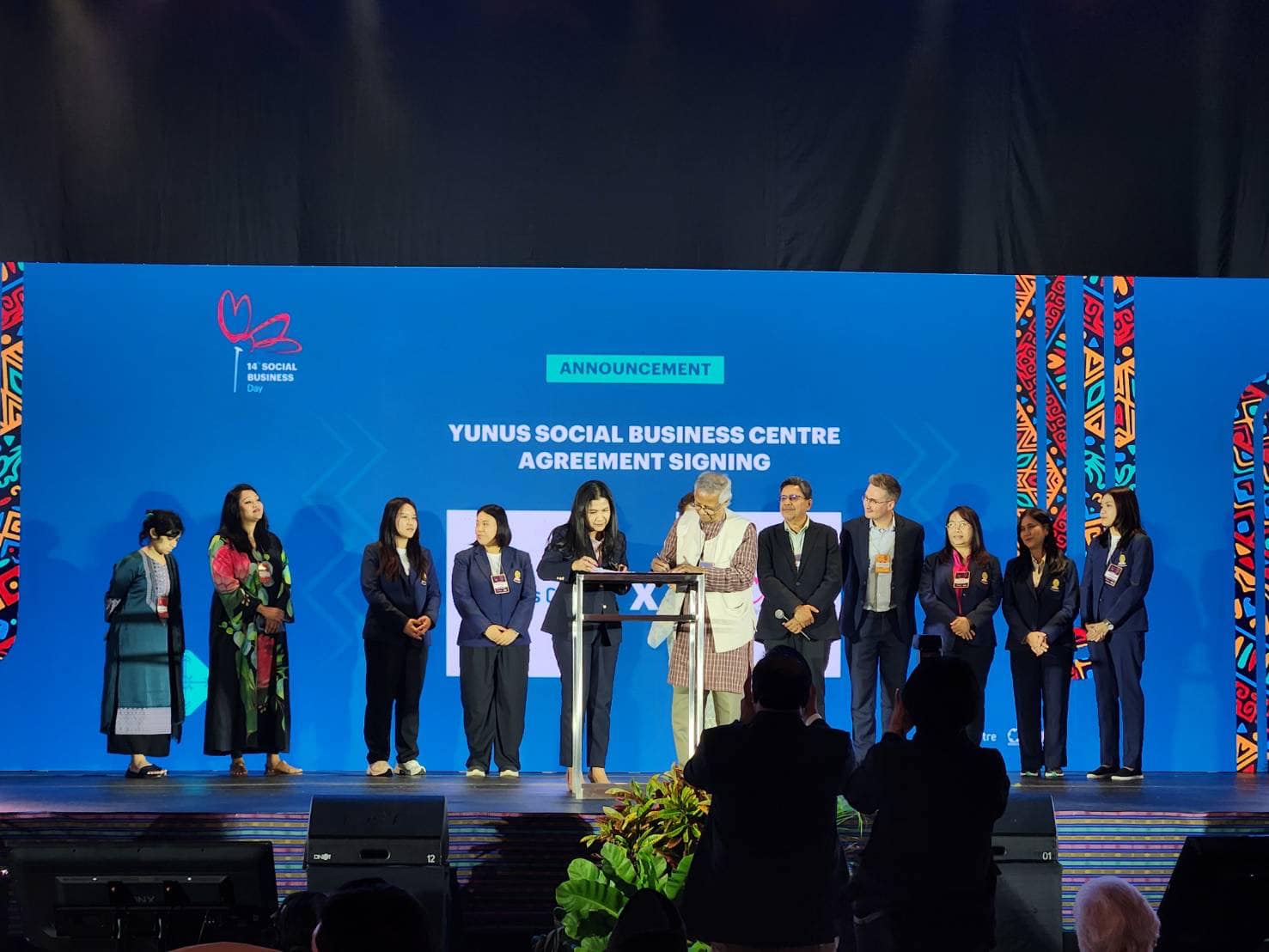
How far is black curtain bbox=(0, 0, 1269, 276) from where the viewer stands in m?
7.26

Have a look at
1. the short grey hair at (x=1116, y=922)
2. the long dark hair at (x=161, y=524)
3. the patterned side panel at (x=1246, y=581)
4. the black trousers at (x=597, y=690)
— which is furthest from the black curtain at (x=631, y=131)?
the short grey hair at (x=1116, y=922)

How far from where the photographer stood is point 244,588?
670cm

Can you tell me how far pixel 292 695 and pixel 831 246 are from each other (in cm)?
354

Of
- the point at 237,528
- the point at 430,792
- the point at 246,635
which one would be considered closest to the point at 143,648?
the point at 246,635

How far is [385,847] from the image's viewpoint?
4.11 meters

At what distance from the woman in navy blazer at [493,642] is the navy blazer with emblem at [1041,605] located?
2209 mm

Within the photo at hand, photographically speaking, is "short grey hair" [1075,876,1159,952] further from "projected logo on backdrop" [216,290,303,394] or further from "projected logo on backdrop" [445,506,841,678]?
"projected logo on backdrop" [216,290,303,394]

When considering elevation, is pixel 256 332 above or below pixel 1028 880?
above

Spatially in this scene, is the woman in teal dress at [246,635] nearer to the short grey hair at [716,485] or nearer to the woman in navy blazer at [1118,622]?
the short grey hair at [716,485]

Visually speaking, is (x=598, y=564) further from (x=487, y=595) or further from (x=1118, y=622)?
(x=1118, y=622)

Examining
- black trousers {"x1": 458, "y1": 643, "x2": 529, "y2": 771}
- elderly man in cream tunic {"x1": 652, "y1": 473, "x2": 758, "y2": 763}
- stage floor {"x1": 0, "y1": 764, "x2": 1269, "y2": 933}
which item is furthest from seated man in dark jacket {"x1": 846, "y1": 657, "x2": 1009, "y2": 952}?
black trousers {"x1": 458, "y1": 643, "x2": 529, "y2": 771}

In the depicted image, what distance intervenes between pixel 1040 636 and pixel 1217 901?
351 cm

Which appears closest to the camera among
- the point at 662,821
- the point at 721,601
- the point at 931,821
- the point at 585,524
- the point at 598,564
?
the point at 931,821

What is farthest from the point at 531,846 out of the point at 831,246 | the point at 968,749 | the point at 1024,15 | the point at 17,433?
the point at 1024,15
